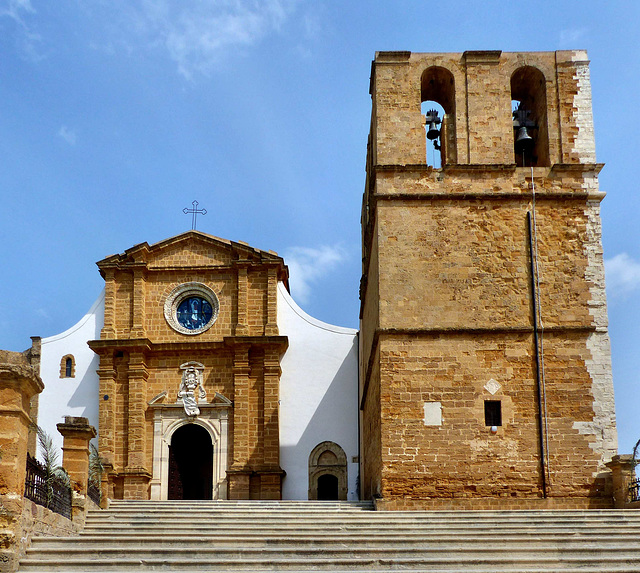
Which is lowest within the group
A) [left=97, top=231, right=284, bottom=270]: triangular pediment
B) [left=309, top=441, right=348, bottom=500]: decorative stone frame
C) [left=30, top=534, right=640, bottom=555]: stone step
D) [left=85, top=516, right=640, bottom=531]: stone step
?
[left=30, top=534, right=640, bottom=555]: stone step

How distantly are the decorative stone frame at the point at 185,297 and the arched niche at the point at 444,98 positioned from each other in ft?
26.3

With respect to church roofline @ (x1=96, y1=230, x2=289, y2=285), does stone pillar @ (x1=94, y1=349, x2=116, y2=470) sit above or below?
below

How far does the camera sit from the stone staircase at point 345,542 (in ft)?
36.3

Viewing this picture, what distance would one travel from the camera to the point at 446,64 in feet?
60.2

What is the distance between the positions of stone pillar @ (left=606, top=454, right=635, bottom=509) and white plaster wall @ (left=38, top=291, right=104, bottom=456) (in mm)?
13094

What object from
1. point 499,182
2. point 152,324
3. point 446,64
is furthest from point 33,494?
point 152,324

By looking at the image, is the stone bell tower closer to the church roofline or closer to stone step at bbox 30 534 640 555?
stone step at bbox 30 534 640 555

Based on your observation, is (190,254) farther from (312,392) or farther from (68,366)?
(312,392)

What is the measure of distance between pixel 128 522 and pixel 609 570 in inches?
Answer: 269

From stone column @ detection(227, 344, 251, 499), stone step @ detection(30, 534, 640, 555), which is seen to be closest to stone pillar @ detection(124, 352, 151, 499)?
stone column @ detection(227, 344, 251, 499)

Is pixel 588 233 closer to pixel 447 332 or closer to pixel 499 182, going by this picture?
pixel 499 182

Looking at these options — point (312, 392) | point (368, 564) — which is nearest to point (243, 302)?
point (312, 392)

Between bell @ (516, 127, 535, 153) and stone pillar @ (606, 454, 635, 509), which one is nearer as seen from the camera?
stone pillar @ (606, 454, 635, 509)

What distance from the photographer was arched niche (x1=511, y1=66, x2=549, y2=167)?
719 inches
